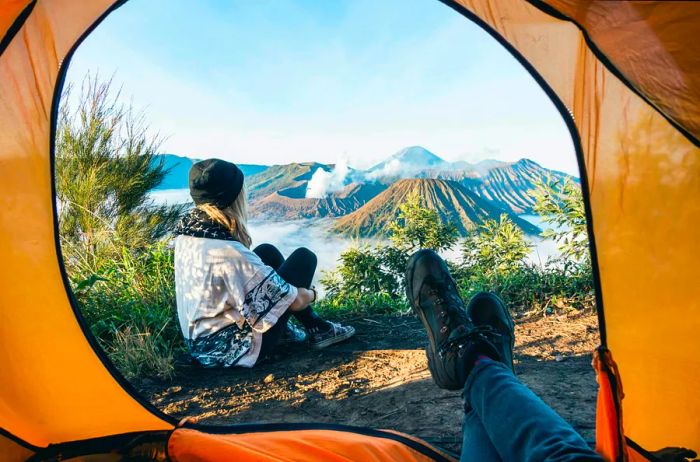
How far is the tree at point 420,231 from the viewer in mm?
5285

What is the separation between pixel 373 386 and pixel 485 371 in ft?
3.43

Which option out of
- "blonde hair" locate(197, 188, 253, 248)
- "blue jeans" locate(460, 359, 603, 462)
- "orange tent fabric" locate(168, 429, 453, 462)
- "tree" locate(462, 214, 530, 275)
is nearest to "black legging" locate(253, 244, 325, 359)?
"blonde hair" locate(197, 188, 253, 248)

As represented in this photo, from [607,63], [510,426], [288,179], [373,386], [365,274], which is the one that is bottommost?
[373,386]

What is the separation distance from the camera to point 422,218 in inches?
209

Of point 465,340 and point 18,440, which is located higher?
point 465,340

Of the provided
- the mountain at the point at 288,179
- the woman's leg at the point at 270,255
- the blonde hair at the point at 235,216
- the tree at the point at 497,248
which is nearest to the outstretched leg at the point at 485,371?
the blonde hair at the point at 235,216

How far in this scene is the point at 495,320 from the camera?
1919 millimetres

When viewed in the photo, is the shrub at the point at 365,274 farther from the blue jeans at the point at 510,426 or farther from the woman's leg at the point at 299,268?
the blue jeans at the point at 510,426

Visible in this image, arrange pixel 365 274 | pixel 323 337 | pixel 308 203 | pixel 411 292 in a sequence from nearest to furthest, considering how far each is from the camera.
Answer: pixel 411 292
pixel 323 337
pixel 365 274
pixel 308 203

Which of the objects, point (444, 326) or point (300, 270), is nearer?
point (444, 326)

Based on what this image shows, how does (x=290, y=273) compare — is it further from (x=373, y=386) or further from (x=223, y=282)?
(x=373, y=386)

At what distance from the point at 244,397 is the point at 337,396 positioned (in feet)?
1.56

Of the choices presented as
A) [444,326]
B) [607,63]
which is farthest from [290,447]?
[607,63]

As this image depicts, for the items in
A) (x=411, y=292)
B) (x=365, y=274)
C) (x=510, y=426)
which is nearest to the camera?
(x=510, y=426)
